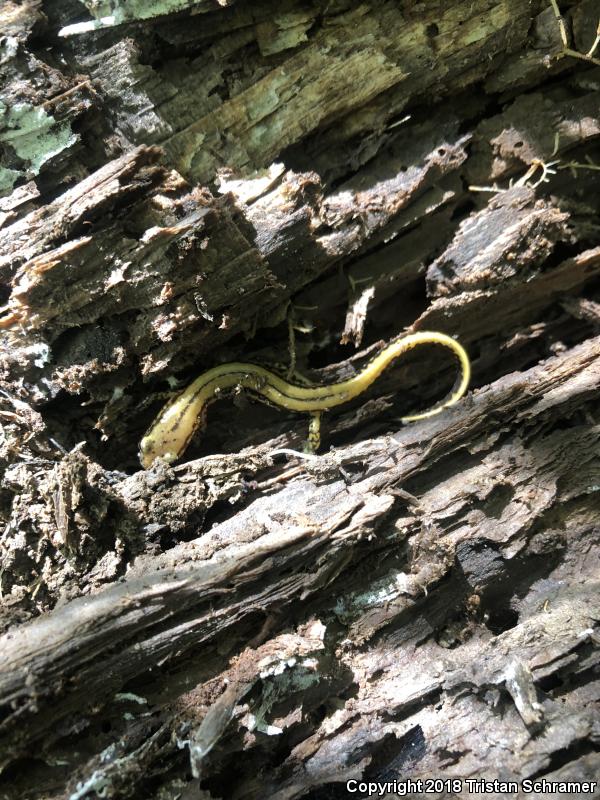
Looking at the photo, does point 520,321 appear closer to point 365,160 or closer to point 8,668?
point 365,160

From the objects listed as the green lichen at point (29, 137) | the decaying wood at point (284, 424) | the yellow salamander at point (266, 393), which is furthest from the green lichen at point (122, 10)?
the yellow salamander at point (266, 393)

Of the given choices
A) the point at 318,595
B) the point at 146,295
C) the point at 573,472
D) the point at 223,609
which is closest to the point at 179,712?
the point at 223,609

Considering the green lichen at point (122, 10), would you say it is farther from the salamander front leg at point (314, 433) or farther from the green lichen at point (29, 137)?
→ the salamander front leg at point (314, 433)

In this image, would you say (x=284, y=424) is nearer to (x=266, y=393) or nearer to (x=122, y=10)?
(x=266, y=393)

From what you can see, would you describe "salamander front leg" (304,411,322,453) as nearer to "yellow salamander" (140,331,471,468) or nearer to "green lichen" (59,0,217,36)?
"yellow salamander" (140,331,471,468)

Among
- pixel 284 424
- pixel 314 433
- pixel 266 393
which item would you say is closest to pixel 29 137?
pixel 266 393
